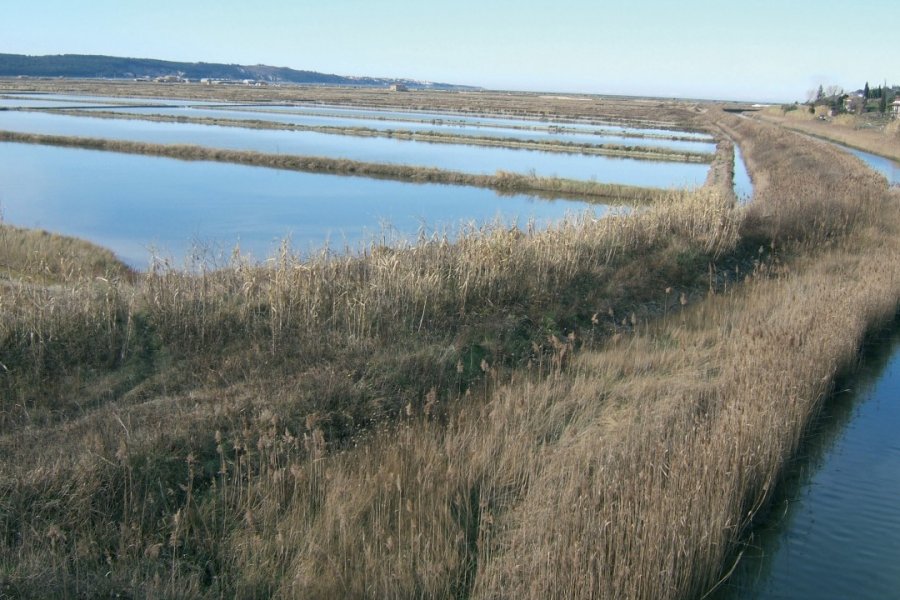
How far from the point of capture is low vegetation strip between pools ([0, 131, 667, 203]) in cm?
2272

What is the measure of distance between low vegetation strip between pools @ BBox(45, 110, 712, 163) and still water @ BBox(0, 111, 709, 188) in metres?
1.31

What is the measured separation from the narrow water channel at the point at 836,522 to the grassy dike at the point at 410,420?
289mm

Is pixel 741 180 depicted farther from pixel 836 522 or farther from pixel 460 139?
pixel 836 522

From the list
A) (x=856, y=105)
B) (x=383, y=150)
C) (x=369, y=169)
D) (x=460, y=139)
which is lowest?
(x=369, y=169)

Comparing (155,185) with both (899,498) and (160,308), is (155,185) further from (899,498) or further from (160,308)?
(899,498)

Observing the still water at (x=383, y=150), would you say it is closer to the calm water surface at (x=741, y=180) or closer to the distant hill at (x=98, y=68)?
the calm water surface at (x=741, y=180)

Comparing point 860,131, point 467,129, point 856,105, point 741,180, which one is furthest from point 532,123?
point 856,105

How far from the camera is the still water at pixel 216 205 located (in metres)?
15.0

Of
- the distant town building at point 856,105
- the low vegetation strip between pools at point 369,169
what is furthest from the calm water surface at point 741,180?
the distant town building at point 856,105

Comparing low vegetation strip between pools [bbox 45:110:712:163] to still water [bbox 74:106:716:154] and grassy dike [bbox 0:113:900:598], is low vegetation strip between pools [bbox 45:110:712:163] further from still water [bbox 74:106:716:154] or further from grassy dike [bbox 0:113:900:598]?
grassy dike [bbox 0:113:900:598]

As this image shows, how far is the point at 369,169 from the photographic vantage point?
2561 centimetres

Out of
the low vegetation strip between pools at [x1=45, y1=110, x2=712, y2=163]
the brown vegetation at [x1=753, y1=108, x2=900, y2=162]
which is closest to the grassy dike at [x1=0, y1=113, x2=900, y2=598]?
the low vegetation strip between pools at [x1=45, y1=110, x2=712, y2=163]

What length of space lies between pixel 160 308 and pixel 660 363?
4.83 meters

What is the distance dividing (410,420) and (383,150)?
2706 cm
